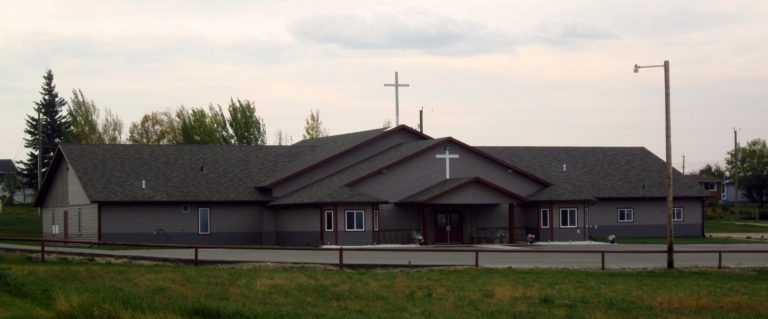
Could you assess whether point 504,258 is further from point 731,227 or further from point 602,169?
point 731,227

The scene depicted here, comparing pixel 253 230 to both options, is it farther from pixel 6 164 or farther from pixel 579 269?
pixel 6 164

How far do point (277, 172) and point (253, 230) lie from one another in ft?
14.7

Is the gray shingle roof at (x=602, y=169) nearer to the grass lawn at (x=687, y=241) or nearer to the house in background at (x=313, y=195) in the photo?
the house in background at (x=313, y=195)

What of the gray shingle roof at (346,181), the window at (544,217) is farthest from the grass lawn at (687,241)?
the gray shingle roof at (346,181)

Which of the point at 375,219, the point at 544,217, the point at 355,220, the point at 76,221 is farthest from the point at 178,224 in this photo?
the point at 544,217

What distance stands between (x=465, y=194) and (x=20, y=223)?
113 feet

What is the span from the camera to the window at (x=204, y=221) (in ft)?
195

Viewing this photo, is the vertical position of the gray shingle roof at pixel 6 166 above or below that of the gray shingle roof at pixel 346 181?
above

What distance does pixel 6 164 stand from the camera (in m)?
139

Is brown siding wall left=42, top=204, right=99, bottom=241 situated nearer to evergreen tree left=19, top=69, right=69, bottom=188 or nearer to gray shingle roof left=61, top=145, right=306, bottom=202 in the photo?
gray shingle roof left=61, top=145, right=306, bottom=202

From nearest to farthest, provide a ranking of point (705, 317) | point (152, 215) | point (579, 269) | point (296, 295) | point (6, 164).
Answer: point (705, 317)
point (296, 295)
point (579, 269)
point (152, 215)
point (6, 164)

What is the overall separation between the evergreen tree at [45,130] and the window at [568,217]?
1889 inches

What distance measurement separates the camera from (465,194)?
59.0 meters

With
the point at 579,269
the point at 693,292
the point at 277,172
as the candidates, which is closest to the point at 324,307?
the point at 693,292
